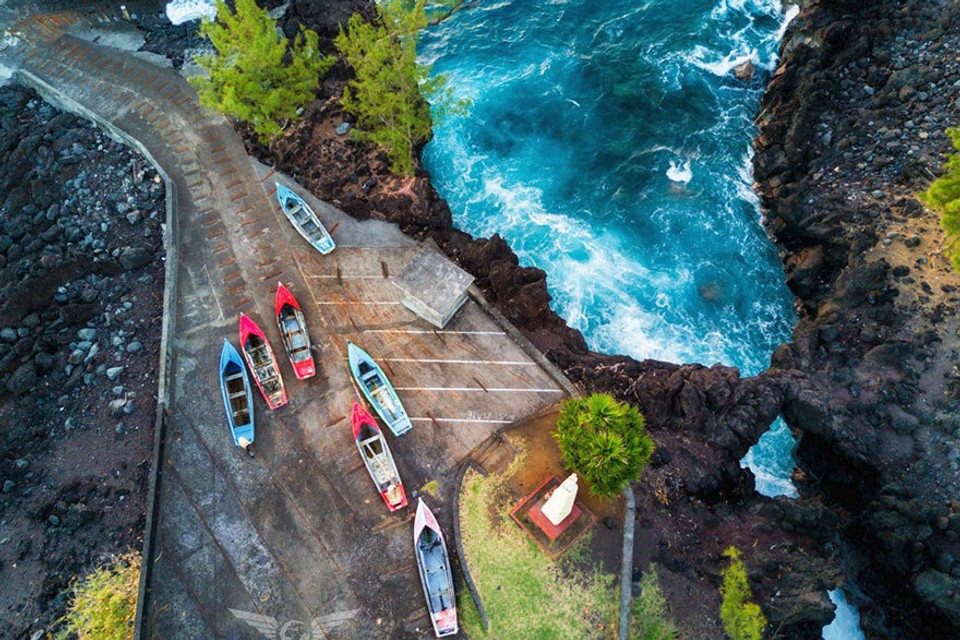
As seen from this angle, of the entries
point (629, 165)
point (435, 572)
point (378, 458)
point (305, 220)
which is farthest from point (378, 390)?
point (629, 165)

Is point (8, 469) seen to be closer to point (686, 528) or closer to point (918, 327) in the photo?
point (686, 528)

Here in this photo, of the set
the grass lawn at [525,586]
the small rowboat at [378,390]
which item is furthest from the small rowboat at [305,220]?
the grass lawn at [525,586]

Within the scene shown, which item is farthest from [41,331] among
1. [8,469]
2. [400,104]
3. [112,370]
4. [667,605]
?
[667,605]

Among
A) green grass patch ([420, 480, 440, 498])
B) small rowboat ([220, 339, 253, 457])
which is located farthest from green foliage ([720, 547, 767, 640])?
small rowboat ([220, 339, 253, 457])

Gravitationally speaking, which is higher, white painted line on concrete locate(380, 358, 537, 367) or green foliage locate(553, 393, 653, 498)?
green foliage locate(553, 393, 653, 498)

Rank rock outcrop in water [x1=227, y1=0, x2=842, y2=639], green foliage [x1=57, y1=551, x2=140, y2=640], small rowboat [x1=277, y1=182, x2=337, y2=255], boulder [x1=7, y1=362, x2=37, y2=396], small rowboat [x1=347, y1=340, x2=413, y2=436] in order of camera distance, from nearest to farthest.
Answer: green foliage [x1=57, y1=551, x2=140, y2=640], rock outcrop in water [x1=227, y1=0, x2=842, y2=639], small rowboat [x1=347, y1=340, x2=413, y2=436], boulder [x1=7, y1=362, x2=37, y2=396], small rowboat [x1=277, y1=182, x2=337, y2=255]

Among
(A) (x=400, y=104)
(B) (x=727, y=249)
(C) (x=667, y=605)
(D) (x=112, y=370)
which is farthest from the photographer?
(B) (x=727, y=249)

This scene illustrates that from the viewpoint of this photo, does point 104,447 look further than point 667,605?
Yes

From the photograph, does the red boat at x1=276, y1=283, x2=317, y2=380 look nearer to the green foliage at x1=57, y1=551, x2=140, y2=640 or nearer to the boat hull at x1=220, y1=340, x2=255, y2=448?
the boat hull at x1=220, y1=340, x2=255, y2=448
